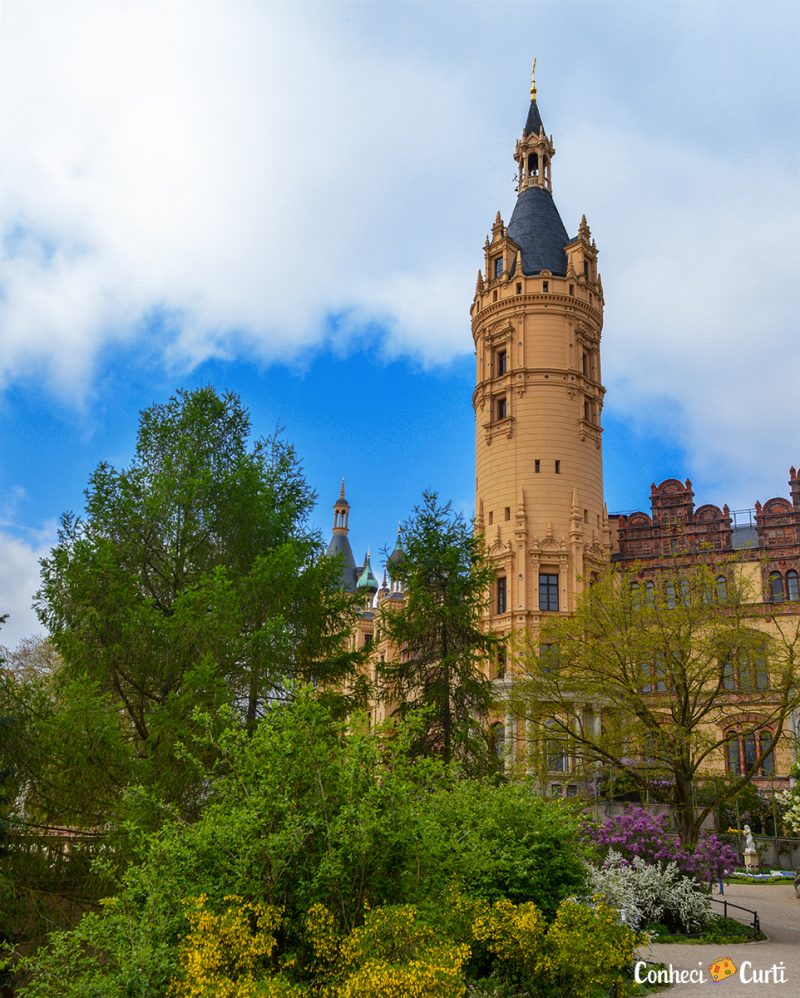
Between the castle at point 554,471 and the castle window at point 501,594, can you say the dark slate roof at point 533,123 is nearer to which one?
the castle at point 554,471

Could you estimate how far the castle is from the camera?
46281 millimetres

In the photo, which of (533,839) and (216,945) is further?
(533,839)

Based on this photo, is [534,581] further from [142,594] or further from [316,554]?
[142,594]

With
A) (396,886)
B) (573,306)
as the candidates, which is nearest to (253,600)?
(396,886)

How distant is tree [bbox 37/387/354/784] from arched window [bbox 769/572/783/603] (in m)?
32.8

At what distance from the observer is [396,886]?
9.09 m

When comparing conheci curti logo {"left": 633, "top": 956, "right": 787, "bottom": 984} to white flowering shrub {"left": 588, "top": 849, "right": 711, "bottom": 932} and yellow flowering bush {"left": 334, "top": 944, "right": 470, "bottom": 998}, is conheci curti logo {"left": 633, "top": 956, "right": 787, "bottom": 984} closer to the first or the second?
white flowering shrub {"left": 588, "top": 849, "right": 711, "bottom": 932}

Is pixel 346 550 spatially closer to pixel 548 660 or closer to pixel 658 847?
pixel 548 660

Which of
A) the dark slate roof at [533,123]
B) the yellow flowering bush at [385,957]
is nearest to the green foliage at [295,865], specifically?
the yellow flowering bush at [385,957]

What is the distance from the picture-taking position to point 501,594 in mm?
46938

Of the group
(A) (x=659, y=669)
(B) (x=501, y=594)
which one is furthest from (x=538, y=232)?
(A) (x=659, y=669)

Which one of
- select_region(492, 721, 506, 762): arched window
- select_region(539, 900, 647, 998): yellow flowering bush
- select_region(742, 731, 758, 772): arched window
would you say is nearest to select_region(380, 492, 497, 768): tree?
select_region(492, 721, 506, 762): arched window

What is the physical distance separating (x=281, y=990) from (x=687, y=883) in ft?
45.6

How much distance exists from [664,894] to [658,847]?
1.05 meters
